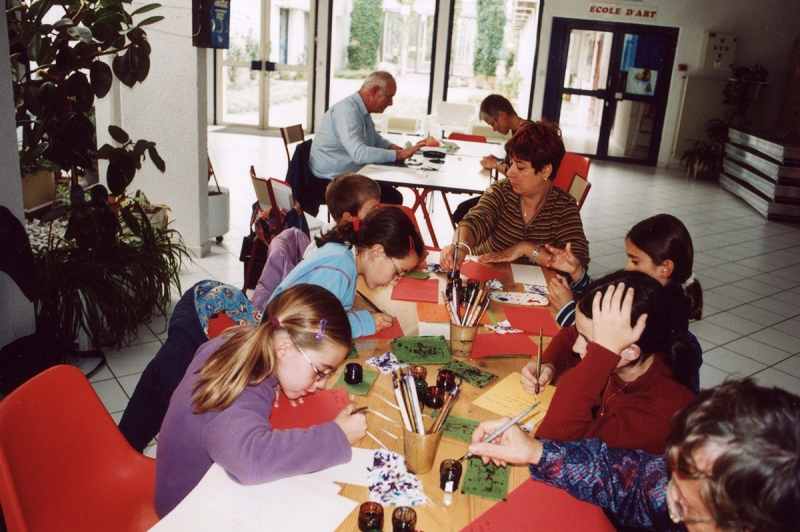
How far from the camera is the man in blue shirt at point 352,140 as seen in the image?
506cm

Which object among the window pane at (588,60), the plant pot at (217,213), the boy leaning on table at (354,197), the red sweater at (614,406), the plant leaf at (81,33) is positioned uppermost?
the window pane at (588,60)

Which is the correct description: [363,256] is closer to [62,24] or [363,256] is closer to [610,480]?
[610,480]

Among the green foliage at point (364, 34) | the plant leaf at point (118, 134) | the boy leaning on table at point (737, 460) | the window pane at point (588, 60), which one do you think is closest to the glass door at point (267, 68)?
the green foliage at point (364, 34)

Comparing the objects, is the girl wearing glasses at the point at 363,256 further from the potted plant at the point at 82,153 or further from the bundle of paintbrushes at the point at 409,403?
the potted plant at the point at 82,153

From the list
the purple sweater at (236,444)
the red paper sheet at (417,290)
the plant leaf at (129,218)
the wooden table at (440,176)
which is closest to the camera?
the purple sweater at (236,444)

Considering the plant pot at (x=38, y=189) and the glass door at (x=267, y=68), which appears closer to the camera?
the plant pot at (x=38, y=189)

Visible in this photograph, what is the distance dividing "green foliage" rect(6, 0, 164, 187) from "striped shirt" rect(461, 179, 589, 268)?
76.8 inches

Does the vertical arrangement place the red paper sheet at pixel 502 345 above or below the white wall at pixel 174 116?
below

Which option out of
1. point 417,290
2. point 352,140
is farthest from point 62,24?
point 352,140

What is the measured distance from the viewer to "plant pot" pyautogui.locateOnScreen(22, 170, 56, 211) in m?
5.62

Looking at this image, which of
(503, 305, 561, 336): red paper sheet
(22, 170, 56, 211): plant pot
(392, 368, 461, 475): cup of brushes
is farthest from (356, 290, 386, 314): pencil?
(22, 170, 56, 211): plant pot

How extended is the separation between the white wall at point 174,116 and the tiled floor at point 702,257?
1.66 feet

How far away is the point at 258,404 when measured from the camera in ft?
4.88

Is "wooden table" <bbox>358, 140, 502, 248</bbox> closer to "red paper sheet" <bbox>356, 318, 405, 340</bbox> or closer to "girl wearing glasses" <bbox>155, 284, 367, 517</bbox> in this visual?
"red paper sheet" <bbox>356, 318, 405, 340</bbox>
